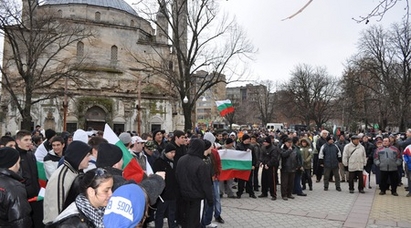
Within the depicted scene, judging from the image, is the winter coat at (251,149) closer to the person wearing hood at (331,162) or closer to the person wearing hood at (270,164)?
the person wearing hood at (270,164)

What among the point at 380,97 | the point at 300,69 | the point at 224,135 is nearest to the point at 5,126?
the point at 224,135

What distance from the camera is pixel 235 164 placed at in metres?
11.3

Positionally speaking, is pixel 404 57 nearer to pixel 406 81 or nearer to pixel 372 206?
pixel 406 81

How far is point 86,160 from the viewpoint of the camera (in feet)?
13.1

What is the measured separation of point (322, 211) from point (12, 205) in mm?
8028

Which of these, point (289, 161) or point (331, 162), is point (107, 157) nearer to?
Answer: point (289, 161)

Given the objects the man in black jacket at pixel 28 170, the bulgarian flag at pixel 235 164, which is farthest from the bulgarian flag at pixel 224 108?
the man in black jacket at pixel 28 170

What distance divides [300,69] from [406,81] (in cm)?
2336

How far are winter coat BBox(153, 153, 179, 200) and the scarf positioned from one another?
4.44m

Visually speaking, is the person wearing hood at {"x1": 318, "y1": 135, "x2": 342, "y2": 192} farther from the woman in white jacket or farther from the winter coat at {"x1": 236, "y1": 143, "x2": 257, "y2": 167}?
the winter coat at {"x1": 236, "y1": 143, "x2": 257, "y2": 167}

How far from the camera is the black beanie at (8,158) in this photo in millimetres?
4078

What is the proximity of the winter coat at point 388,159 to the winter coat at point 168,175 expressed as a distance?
8519 mm

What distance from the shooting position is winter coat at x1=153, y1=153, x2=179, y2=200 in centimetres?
715

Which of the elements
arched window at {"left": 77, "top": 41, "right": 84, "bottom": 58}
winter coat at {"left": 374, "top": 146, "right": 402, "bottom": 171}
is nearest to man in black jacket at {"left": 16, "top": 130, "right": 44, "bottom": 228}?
winter coat at {"left": 374, "top": 146, "right": 402, "bottom": 171}
